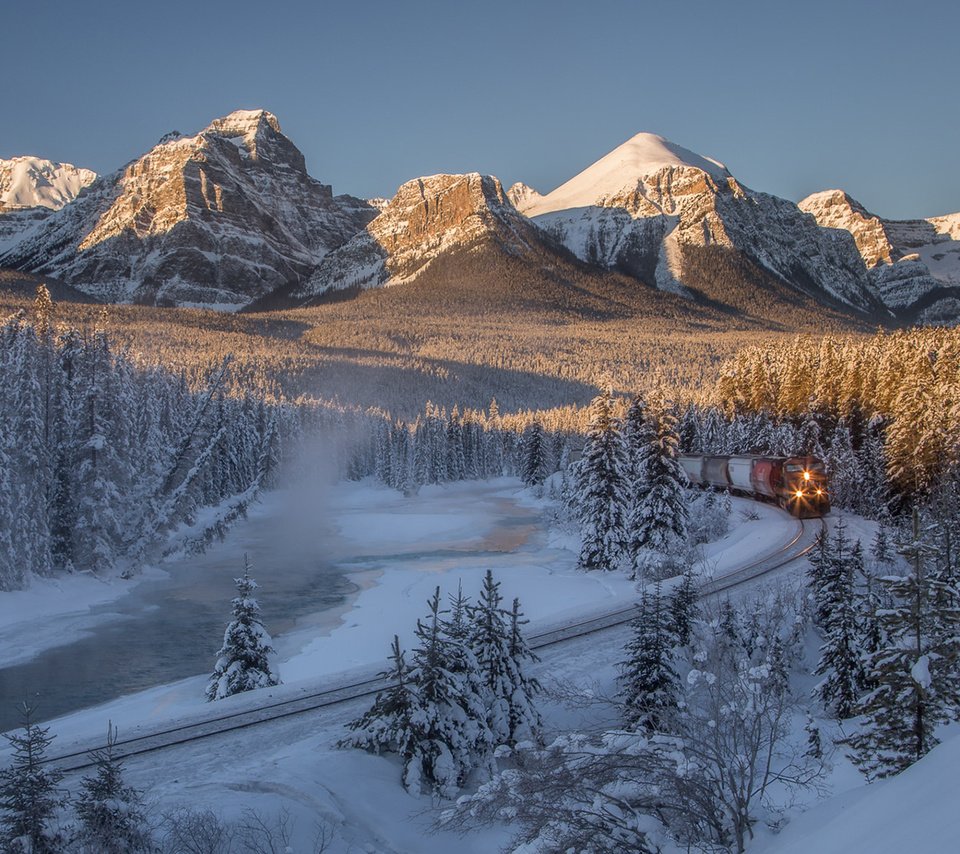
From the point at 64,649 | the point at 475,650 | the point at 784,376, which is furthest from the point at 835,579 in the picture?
the point at 784,376

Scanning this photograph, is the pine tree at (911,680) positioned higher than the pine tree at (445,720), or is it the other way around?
the pine tree at (911,680)

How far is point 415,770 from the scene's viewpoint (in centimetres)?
1435

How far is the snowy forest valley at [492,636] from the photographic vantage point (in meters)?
9.71

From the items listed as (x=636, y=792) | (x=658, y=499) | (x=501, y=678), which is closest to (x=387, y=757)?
(x=501, y=678)

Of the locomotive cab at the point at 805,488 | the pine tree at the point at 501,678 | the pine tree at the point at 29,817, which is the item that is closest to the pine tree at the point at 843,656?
the pine tree at the point at 501,678

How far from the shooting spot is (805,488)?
41219 millimetres

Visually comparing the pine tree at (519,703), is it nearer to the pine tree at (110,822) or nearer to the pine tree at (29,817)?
the pine tree at (110,822)

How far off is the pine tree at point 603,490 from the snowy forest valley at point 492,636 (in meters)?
0.15

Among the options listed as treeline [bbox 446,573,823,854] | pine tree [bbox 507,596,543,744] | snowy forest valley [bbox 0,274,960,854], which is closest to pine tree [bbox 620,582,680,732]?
snowy forest valley [bbox 0,274,960,854]

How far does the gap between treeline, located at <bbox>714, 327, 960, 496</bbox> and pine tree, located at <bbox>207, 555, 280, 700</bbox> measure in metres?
37.2

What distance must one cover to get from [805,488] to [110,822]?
38472 millimetres

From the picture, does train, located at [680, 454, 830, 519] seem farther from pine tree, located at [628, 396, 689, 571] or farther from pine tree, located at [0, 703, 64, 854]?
Answer: pine tree, located at [0, 703, 64, 854]

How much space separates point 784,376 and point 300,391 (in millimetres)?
95419

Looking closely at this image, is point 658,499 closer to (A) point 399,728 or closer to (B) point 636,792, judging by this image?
(A) point 399,728
